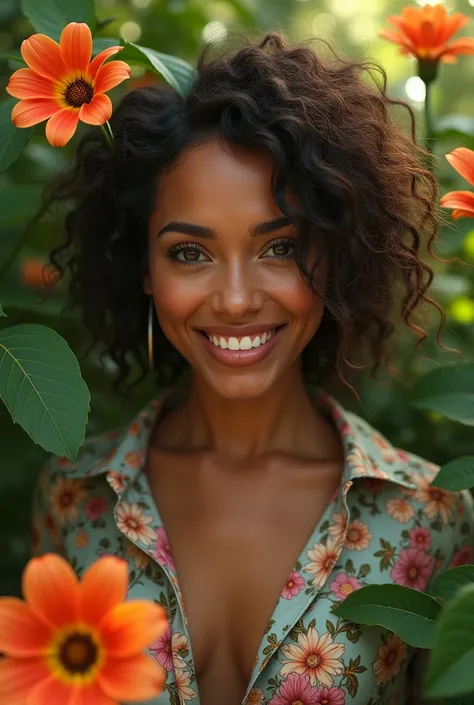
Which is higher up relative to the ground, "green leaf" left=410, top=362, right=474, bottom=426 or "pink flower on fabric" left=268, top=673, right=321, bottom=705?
"green leaf" left=410, top=362, right=474, bottom=426

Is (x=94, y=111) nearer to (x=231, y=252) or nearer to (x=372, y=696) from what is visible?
(x=231, y=252)

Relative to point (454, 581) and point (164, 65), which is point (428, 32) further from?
point (454, 581)

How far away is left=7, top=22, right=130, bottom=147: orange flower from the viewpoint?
120 cm

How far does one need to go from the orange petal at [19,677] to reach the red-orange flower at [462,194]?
740 mm

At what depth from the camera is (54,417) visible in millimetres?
1188

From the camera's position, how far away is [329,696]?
1.38m

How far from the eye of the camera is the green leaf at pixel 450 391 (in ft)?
4.67

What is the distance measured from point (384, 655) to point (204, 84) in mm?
902

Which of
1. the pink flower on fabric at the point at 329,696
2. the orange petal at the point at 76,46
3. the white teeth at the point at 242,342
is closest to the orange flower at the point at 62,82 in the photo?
the orange petal at the point at 76,46

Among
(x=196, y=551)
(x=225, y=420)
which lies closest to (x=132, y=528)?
(x=196, y=551)

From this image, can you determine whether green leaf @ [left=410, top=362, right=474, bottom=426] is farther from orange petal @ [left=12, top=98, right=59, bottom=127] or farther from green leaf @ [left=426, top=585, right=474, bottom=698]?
orange petal @ [left=12, top=98, right=59, bottom=127]

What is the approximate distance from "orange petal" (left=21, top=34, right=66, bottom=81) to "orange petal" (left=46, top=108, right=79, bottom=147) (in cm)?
6

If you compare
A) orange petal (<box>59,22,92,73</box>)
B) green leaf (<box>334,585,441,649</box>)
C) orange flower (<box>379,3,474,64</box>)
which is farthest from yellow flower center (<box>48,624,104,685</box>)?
Answer: orange flower (<box>379,3,474,64</box>)

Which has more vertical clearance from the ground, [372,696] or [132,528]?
[132,528]
